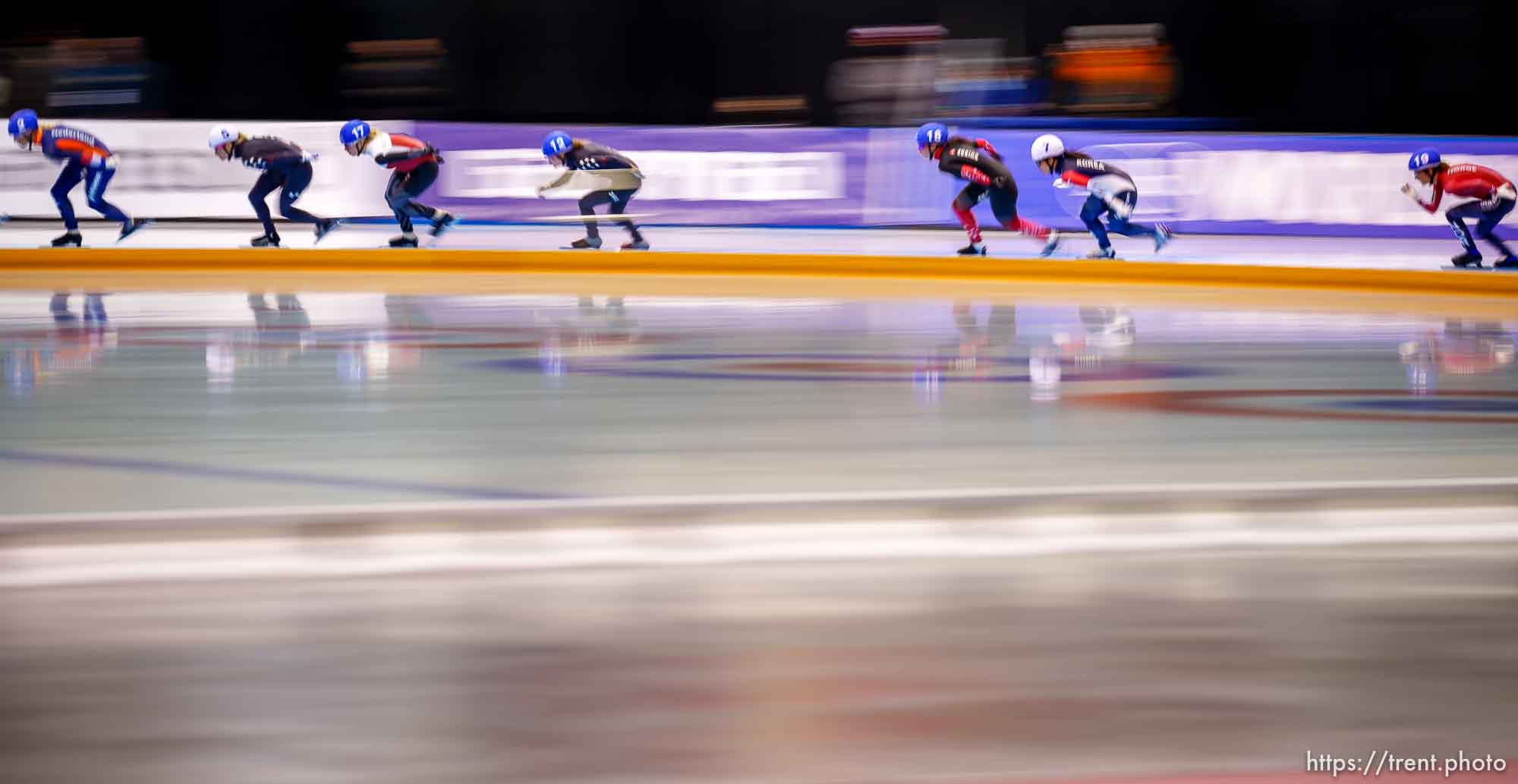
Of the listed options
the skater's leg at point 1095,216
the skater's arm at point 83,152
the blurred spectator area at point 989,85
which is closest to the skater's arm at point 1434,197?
the skater's leg at point 1095,216

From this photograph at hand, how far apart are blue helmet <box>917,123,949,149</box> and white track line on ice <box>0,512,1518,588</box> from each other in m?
10.3

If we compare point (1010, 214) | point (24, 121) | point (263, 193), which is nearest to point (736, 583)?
point (1010, 214)

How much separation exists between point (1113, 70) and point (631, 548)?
531 inches

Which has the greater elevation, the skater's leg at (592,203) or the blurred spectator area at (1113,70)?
the blurred spectator area at (1113,70)

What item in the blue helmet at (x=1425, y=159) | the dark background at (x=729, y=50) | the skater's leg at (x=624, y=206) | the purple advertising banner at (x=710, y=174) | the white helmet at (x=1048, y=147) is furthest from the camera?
the dark background at (x=729, y=50)

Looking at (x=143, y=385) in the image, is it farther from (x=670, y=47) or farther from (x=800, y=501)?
(x=670, y=47)

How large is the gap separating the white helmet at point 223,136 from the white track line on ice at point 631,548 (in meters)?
11.4

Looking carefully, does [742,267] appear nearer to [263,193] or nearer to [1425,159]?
[263,193]

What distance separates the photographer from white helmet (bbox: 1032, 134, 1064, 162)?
14.8 metres

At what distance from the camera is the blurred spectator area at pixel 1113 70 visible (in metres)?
16.8

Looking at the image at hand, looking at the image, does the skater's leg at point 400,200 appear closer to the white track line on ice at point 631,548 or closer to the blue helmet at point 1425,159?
the blue helmet at point 1425,159

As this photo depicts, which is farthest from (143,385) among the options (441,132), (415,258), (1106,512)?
(441,132)

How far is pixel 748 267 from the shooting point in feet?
48.0

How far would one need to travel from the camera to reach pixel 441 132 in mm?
15992
